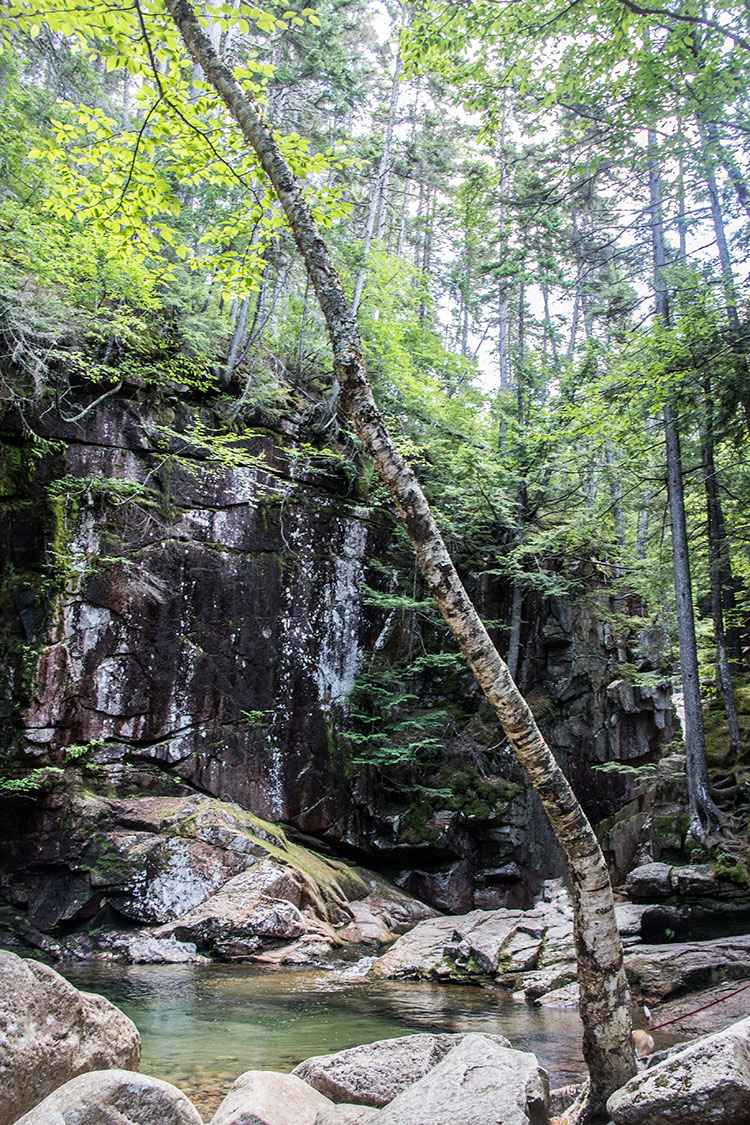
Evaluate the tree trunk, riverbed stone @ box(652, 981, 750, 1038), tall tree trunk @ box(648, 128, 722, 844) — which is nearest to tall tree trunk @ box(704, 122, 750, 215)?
tall tree trunk @ box(648, 128, 722, 844)

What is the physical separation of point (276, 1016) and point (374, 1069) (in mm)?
3011

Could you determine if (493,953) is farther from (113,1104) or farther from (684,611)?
(113,1104)

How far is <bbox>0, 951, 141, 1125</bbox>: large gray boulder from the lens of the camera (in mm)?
3742

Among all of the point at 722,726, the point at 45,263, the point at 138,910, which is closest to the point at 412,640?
the point at 722,726

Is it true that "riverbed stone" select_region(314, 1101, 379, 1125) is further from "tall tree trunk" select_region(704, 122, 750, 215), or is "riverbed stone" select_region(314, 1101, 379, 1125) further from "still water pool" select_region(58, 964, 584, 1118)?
"tall tree trunk" select_region(704, 122, 750, 215)

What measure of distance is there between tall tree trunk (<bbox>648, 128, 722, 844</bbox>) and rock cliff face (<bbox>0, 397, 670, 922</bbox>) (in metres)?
5.27

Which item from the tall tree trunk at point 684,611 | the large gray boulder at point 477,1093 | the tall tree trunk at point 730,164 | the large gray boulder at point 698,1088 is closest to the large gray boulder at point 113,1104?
the large gray boulder at point 477,1093

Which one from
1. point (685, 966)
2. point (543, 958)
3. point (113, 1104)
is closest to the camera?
point (113, 1104)

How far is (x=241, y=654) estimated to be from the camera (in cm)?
1472

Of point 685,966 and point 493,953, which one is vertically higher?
point 685,966

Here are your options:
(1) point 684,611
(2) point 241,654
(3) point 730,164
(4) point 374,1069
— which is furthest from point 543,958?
(3) point 730,164

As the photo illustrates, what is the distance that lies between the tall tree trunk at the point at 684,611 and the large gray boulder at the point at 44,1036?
10001mm

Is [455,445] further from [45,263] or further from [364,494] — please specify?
[45,263]

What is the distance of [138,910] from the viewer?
10703 millimetres
